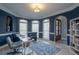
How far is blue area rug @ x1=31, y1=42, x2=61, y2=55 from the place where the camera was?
8.33 feet

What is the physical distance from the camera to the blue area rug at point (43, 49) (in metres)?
2.54

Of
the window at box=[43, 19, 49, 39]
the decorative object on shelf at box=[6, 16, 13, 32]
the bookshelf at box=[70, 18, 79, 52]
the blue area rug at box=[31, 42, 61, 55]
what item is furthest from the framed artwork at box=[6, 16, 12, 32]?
the bookshelf at box=[70, 18, 79, 52]

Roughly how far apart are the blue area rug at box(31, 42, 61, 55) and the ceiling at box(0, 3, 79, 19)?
A: 647 mm

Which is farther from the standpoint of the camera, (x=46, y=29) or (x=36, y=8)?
(x=46, y=29)

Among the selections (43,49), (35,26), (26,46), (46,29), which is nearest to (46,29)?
(46,29)

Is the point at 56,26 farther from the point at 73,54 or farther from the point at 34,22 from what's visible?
the point at 73,54

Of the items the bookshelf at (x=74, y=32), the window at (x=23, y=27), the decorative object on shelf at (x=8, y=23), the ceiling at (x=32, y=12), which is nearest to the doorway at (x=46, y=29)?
the ceiling at (x=32, y=12)

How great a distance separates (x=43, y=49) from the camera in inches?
101

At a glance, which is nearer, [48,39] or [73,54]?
[73,54]

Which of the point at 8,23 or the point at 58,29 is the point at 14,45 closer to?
the point at 8,23

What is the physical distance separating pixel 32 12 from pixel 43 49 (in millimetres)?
891

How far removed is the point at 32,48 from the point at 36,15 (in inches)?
30.5
